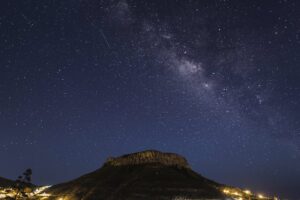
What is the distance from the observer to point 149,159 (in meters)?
102

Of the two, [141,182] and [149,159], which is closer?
[141,182]

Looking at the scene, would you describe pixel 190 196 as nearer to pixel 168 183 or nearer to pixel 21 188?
pixel 168 183

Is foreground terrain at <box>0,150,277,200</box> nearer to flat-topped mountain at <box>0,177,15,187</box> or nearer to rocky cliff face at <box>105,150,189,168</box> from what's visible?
rocky cliff face at <box>105,150,189,168</box>

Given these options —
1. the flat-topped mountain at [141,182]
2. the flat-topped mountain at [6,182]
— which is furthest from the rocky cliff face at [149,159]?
the flat-topped mountain at [6,182]

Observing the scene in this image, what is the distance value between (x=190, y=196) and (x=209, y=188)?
1044 centimetres

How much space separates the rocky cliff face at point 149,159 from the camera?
102125 millimetres

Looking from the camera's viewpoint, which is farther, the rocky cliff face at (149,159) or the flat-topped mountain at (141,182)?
the rocky cliff face at (149,159)

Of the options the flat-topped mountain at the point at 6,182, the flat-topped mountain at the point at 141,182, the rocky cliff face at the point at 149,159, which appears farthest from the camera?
the flat-topped mountain at the point at 6,182

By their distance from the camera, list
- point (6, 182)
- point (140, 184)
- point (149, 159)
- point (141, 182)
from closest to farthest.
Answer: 1. point (140, 184)
2. point (141, 182)
3. point (149, 159)
4. point (6, 182)

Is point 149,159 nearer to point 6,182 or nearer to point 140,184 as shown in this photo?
point 140,184

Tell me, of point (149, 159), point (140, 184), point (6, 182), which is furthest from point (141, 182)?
point (6, 182)

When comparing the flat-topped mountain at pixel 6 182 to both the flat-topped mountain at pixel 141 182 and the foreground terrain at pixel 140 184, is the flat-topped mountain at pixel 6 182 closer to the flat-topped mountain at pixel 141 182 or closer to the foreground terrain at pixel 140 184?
the foreground terrain at pixel 140 184

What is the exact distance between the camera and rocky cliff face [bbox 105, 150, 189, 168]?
102125mm

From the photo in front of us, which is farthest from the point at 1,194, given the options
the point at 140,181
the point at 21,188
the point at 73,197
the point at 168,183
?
the point at 168,183
